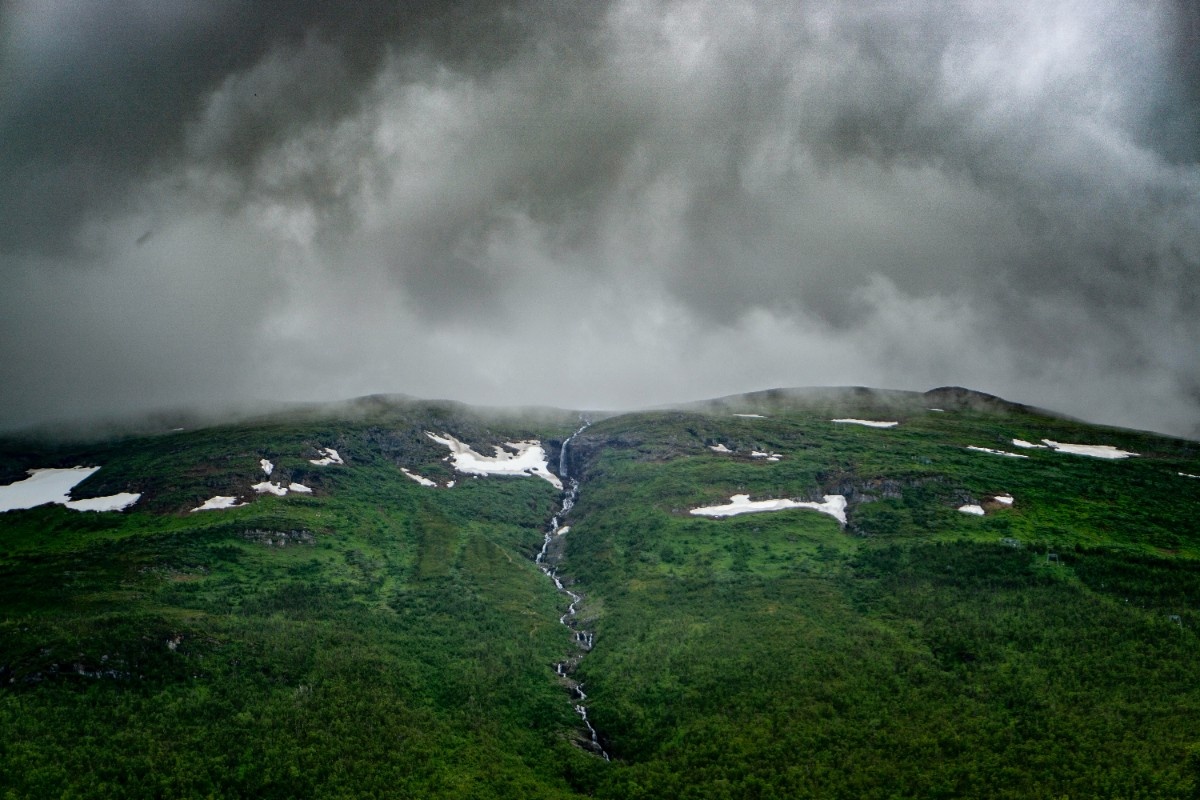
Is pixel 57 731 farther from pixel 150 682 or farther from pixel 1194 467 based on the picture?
pixel 1194 467

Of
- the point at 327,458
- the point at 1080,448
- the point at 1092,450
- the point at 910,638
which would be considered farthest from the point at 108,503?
the point at 1092,450

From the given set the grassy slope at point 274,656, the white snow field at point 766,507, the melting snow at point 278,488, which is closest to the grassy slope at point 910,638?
the white snow field at point 766,507

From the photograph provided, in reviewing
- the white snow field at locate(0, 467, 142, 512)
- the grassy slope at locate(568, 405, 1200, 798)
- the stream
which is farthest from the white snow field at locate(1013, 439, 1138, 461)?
the white snow field at locate(0, 467, 142, 512)

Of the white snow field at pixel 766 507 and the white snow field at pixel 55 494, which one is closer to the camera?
the white snow field at pixel 766 507

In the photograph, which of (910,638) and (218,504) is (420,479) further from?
(910,638)

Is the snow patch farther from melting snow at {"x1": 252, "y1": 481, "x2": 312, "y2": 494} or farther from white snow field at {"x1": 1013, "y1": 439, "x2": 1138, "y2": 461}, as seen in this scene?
Answer: white snow field at {"x1": 1013, "y1": 439, "x2": 1138, "y2": 461}

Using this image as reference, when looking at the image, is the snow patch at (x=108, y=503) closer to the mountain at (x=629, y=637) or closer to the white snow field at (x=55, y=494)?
the white snow field at (x=55, y=494)
